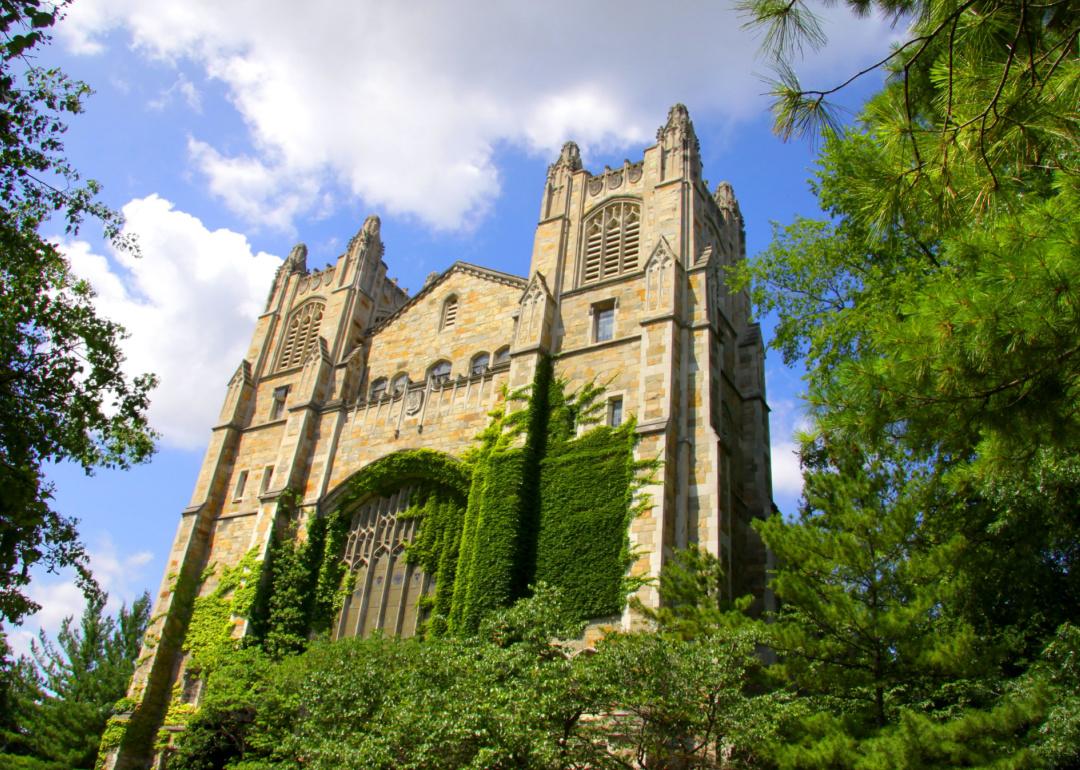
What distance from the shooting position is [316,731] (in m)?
13.2

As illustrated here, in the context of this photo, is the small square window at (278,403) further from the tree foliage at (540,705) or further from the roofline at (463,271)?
the tree foliage at (540,705)

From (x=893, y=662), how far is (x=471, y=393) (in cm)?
1403

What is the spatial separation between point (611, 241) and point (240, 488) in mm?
14856

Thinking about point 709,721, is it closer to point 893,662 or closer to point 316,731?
point 893,662

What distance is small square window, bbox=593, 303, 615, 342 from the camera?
69.9 feet

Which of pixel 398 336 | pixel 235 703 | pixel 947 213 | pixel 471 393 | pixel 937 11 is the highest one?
pixel 398 336

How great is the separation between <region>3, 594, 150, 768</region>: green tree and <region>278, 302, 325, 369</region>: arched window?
1050 cm

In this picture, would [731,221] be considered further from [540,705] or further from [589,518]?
[540,705]

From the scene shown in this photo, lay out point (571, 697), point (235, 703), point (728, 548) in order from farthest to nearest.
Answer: point (235, 703), point (728, 548), point (571, 697)

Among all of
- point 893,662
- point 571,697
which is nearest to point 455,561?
point 571,697

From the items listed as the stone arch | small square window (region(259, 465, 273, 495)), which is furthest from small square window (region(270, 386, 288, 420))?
the stone arch

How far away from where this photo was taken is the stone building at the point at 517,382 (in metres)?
18.7

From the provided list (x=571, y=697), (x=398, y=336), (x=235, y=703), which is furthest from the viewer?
(x=398, y=336)

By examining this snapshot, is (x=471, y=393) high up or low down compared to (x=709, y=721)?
up
